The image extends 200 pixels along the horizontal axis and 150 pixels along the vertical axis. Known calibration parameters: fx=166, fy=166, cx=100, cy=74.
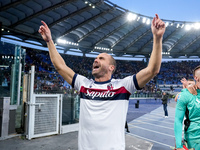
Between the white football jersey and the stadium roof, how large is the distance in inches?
782

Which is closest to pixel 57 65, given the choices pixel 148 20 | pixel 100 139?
pixel 100 139

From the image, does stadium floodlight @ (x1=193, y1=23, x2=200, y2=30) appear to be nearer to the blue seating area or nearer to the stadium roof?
the stadium roof

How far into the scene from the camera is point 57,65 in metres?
2.27

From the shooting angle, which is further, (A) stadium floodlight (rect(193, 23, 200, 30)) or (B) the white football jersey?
(A) stadium floodlight (rect(193, 23, 200, 30))

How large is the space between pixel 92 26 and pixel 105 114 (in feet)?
86.6

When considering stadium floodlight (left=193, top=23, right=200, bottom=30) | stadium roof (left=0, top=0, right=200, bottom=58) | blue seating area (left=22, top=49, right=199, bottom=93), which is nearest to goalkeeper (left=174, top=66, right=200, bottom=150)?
stadium roof (left=0, top=0, right=200, bottom=58)

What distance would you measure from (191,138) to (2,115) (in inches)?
228

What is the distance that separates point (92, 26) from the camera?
88.6 ft

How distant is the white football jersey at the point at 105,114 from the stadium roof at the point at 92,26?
65.2ft

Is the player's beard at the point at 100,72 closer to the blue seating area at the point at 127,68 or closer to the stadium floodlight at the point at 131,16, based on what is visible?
the stadium floodlight at the point at 131,16

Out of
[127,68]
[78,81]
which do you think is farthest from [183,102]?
[127,68]

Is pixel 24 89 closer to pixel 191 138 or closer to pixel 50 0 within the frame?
pixel 191 138

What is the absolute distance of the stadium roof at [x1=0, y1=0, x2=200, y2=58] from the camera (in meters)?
20.8

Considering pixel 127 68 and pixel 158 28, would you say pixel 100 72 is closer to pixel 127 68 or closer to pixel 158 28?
pixel 158 28
